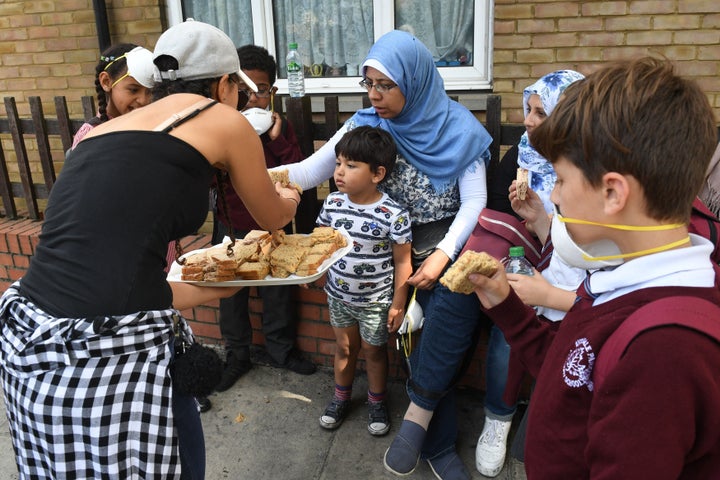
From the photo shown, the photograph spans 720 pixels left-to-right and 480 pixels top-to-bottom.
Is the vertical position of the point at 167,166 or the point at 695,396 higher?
the point at 167,166

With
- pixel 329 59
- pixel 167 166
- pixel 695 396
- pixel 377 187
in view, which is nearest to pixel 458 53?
pixel 329 59

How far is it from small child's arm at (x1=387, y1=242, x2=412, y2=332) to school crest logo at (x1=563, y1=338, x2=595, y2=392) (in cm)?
158

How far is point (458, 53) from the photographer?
5098mm

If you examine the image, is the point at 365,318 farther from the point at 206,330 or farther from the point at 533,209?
the point at 206,330

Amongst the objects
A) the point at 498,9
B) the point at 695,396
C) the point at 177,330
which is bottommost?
the point at 177,330

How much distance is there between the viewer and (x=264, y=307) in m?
3.46

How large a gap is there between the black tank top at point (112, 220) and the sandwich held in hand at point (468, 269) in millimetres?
809

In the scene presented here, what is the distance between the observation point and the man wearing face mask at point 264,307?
10.6 feet

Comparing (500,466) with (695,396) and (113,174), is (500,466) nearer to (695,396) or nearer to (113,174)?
(695,396)

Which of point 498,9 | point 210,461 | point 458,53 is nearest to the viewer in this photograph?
point 210,461

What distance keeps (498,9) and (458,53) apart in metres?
0.59

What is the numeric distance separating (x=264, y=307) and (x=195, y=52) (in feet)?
6.28

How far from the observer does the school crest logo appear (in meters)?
1.16

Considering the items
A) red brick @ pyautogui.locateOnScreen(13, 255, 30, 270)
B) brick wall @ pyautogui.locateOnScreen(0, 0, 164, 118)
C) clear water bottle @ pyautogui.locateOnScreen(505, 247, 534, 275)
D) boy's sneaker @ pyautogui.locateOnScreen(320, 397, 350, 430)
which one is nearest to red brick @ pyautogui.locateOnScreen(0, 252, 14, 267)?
red brick @ pyautogui.locateOnScreen(13, 255, 30, 270)
